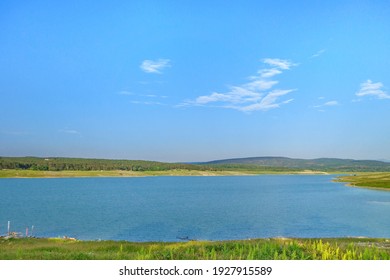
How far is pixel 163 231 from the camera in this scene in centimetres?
4772

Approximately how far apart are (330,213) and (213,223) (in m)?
24.9

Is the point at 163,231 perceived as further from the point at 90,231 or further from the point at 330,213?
the point at 330,213

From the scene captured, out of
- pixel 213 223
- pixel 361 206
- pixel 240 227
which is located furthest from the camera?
pixel 361 206

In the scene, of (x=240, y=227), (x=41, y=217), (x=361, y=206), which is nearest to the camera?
(x=240, y=227)

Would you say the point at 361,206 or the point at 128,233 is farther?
the point at 361,206
